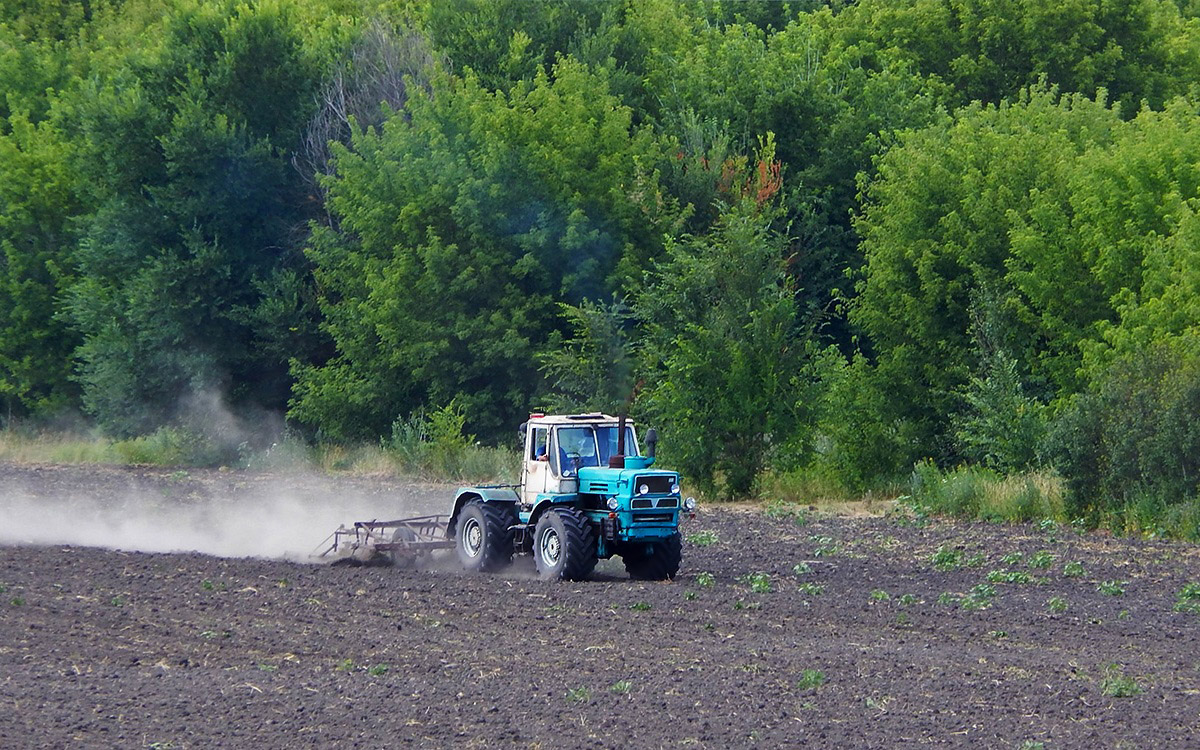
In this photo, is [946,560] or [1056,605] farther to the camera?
[946,560]

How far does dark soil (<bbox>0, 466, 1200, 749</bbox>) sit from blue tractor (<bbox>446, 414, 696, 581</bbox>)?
45cm

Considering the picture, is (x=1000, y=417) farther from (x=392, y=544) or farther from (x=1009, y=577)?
(x=392, y=544)

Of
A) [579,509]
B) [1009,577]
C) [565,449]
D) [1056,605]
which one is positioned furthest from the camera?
[1009,577]

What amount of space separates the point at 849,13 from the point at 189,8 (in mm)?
26430

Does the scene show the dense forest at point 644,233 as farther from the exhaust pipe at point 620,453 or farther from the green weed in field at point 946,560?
the exhaust pipe at point 620,453

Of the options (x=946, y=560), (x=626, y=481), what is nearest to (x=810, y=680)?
(x=626, y=481)

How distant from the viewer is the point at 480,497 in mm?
19328

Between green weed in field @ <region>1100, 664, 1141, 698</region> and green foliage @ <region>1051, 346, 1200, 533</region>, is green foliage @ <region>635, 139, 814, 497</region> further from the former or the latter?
green weed in field @ <region>1100, 664, 1141, 698</region>

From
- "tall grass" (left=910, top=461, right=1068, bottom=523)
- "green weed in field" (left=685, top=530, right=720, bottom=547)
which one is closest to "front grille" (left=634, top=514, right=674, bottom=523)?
"green weed in field" (left=685, top=530, right=720, bottom=547)

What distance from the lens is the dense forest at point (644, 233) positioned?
30.6 metres

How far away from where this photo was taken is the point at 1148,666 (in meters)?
13.0

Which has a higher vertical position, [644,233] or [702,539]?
[644,233]

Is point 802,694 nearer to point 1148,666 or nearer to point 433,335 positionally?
point 1148,666

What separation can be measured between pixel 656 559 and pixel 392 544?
3.69m
